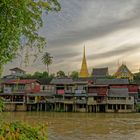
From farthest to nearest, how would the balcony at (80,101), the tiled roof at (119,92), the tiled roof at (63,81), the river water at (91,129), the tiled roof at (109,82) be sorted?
the tiled roof at (109,82) → the tiled roof at (63,81) → the balcony at (80,101) → the tiled roof at (119,92) → the river water at (91,129)

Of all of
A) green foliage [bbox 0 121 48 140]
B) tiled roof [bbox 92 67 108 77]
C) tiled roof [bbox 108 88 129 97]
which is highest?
tiled roof [bbox 92 67 108 77]

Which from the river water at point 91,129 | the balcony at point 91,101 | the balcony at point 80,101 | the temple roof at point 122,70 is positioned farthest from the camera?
the temple roof at point 122,70

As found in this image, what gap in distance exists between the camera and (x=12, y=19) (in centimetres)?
462

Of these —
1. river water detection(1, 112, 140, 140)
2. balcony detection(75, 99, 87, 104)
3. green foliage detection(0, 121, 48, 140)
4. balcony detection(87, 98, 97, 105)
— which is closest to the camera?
green foliage detection(0, 121, 48, 140)

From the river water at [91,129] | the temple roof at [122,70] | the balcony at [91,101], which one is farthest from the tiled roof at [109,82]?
the river water at [91,129]

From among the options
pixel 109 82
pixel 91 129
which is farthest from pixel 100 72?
pixel 91 129

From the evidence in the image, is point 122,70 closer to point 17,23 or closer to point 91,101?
point 91,101

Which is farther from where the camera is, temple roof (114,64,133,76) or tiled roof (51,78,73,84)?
temple roof (114,64,133,76)

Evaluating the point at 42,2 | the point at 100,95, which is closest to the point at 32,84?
the point at 100,95

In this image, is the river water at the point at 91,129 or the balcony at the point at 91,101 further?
the balcony at the point at 91,101

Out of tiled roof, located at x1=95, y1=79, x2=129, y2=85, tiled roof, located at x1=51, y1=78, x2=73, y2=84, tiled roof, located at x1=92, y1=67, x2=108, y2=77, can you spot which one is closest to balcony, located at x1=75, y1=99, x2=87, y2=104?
tiled roof, located at x1=51, y1=78, x2=73, y2=84

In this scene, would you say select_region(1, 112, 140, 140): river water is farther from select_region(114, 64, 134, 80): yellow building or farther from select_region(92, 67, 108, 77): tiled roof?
select_region(114, 64, 134, 80): yellow building

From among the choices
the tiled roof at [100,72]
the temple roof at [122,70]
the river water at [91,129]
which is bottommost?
the river water at [91,129]

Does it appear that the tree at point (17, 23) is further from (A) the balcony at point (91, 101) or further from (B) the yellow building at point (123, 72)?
(B) the yellow building at point (123, 72)
